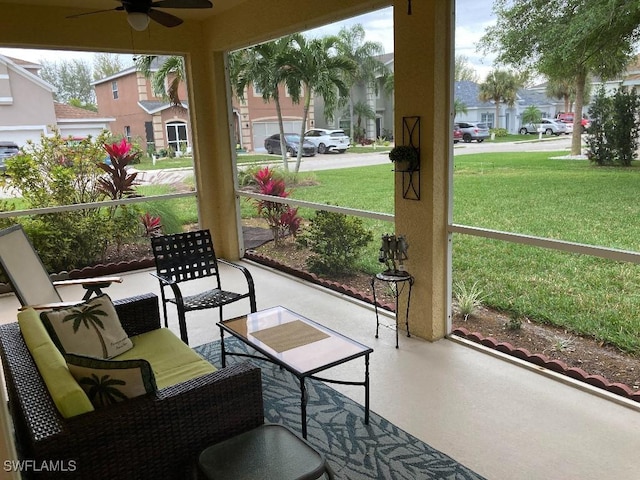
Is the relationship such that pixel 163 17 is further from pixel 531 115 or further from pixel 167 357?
pixel 531 115

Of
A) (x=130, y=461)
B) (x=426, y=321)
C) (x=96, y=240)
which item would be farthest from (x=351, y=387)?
(x=96, y=240)

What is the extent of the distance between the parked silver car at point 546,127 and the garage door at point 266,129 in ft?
8.75

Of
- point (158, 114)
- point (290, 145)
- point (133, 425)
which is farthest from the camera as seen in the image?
point (158, 114)

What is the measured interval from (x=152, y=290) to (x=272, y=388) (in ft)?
8.77

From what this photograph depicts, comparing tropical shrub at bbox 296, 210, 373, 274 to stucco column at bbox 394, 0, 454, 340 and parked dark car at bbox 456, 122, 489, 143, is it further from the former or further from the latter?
parked dark car at bbox 456, 122, 489, 143

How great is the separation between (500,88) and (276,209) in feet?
10.7

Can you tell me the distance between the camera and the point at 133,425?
185 cm

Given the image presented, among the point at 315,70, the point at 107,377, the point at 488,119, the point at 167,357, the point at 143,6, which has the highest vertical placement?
the point at 143,6

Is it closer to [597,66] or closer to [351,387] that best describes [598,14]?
[597,66]

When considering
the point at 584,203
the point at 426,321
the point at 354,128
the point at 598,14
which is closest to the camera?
the point at 598,14

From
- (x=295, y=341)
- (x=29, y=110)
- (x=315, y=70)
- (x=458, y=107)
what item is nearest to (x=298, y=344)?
(x=295, y=341)

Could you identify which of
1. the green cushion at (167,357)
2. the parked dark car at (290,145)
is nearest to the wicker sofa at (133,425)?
the green cushion at (167,357)

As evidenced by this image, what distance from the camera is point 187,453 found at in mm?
2012

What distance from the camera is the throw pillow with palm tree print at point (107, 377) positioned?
1.90m
